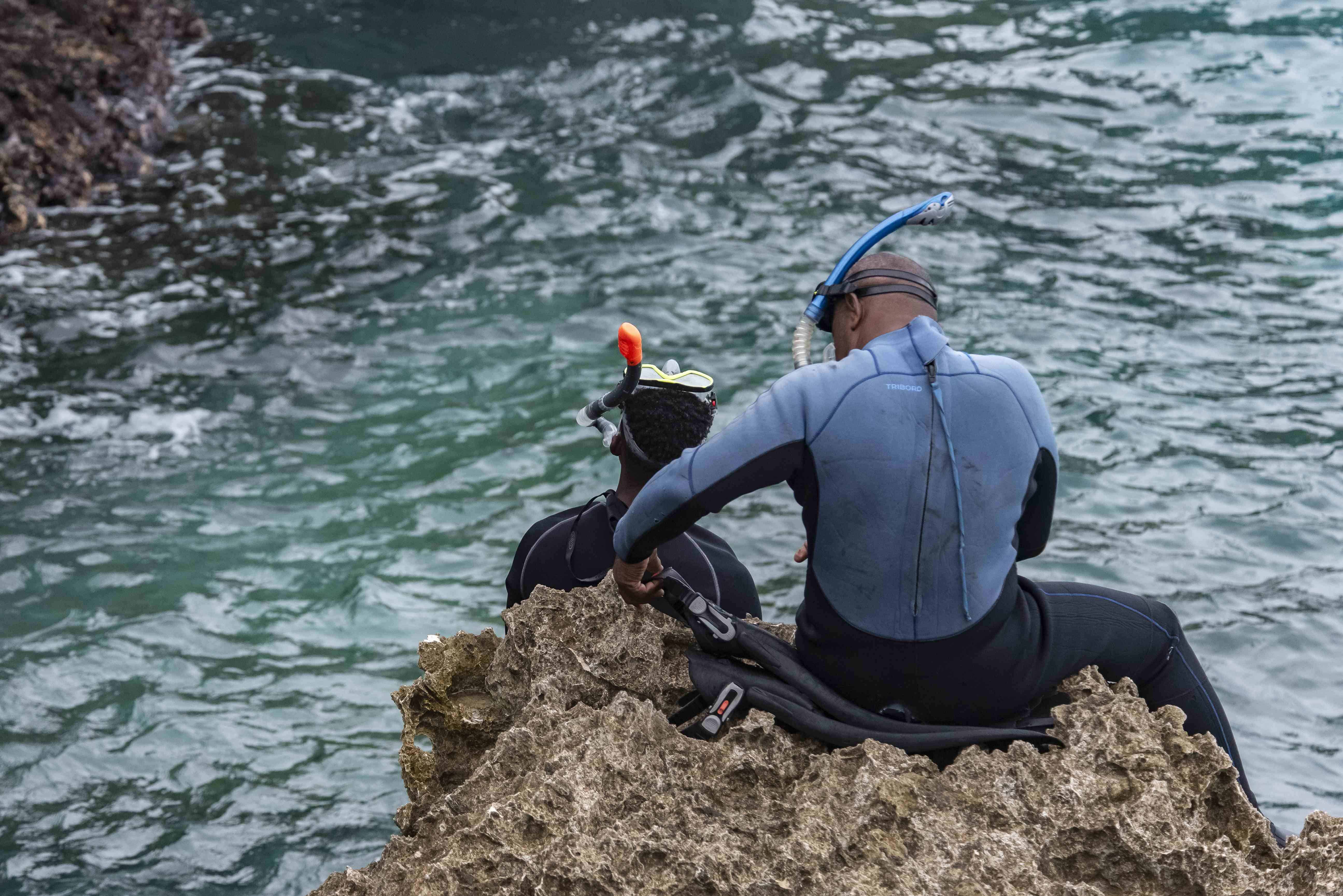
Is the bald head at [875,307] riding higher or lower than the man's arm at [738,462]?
higher

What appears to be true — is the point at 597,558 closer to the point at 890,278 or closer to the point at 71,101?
the point at 890,278

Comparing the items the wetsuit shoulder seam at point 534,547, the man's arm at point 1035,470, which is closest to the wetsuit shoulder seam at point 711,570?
the wetsuit shoulder seam at point 534,547

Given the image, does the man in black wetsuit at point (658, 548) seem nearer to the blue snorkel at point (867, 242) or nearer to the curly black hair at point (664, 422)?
the curly black hair at point (664, 422)

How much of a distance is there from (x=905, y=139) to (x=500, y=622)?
782 centimetres

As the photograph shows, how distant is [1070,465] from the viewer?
738 cm

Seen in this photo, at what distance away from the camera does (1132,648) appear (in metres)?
3.04

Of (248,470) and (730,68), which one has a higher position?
(730,68)

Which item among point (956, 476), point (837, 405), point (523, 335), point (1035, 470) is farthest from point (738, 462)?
point (523, 335)

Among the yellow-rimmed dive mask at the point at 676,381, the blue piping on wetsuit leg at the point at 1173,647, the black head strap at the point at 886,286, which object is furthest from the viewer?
the yellow-rimmed dive mask at the point at 676,381

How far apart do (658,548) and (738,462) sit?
0.62 m

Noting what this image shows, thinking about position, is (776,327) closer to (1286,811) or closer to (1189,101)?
(1286,811)

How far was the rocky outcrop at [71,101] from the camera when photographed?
11.1 metres

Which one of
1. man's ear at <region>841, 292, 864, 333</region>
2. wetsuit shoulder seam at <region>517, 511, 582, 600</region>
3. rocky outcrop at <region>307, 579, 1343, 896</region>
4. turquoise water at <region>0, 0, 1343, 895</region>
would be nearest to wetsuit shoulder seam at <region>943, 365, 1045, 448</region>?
man's ear at <region>841, 292, 864, 333</region>

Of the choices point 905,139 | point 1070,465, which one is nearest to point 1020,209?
point 905,139
